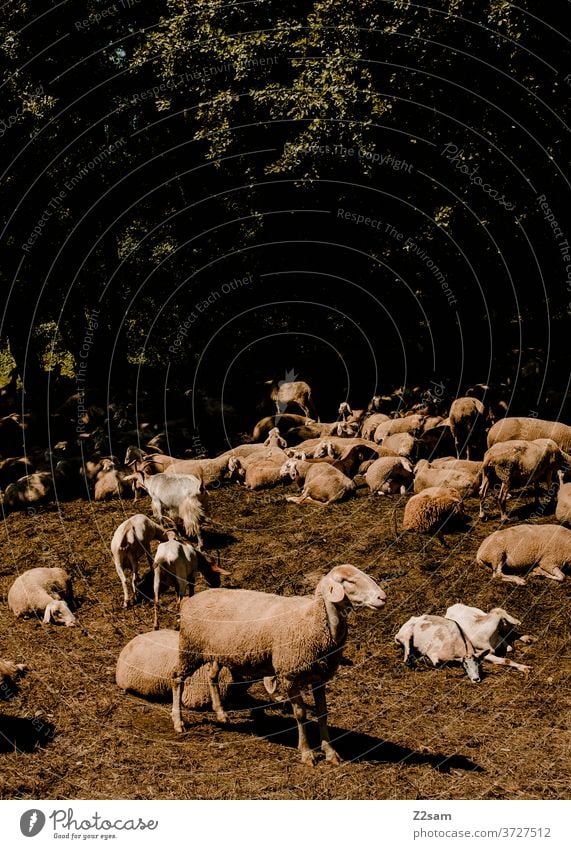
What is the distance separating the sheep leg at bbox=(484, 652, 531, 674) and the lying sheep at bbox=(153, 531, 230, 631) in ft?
12.7

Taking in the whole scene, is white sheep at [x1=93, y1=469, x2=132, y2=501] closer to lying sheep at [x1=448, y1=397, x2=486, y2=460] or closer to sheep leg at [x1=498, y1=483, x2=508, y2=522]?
lying sheep at [x1=448, y1=397, x2=486, y2=460]

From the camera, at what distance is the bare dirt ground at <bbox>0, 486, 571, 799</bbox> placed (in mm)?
9141

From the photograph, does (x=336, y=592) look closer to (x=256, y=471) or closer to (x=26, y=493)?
(x=256, y=471)

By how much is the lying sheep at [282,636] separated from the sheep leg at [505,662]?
3020mm

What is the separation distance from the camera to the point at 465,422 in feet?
72.1

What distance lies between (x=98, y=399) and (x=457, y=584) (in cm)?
1840

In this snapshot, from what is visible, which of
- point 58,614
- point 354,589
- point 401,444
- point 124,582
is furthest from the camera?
point 401,444

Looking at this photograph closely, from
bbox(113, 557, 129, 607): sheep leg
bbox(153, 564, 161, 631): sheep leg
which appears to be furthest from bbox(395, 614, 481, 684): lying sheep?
bbox(113, 557, 129, 607): sheep leg

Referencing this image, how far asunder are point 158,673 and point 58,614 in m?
3.20

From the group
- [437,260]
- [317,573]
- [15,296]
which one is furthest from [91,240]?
[317,573]

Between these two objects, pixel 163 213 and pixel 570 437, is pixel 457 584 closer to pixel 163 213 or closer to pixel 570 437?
pixel 570 437

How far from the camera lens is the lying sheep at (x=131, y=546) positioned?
47.2 ft

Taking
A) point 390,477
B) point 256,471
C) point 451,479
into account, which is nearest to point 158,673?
point 451,479

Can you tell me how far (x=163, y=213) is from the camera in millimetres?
30875
